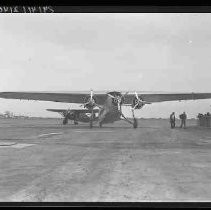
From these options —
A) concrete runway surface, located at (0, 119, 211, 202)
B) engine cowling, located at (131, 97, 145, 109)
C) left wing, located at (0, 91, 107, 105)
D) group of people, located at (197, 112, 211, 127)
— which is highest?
left wing, located at (0, 91, 107, 105)

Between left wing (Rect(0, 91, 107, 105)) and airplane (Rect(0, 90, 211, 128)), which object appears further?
left wing (Rect(0, 91, 107, 105))

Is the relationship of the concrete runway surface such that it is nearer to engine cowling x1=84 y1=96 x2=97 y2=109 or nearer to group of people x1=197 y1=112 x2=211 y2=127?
engine cowling x1=84 y1=96 x2=97 y2=109

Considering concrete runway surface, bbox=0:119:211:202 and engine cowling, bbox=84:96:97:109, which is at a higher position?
engine cowling, bbox=84:96:97:109

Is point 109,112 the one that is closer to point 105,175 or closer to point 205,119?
point 205,119

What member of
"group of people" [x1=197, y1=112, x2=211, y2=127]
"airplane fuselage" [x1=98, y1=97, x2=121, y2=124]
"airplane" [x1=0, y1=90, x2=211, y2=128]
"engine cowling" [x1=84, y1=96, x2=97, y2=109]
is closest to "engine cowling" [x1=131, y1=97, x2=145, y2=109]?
"airplane" [x1=0, y1=90, x2=211, y2=128]

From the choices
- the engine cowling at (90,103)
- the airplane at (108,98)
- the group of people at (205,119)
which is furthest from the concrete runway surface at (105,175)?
the group of people at (205,119)

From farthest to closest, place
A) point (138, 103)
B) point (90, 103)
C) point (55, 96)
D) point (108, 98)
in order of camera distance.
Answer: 1. point (55, 96)
2. point (90, 103)
3. point (108, 98)
4. point (138, 103)

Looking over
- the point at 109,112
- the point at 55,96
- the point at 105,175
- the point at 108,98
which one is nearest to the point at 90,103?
the point at 108,98

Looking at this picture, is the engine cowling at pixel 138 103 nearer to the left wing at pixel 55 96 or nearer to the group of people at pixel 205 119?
the left wing at pixel 55 96
